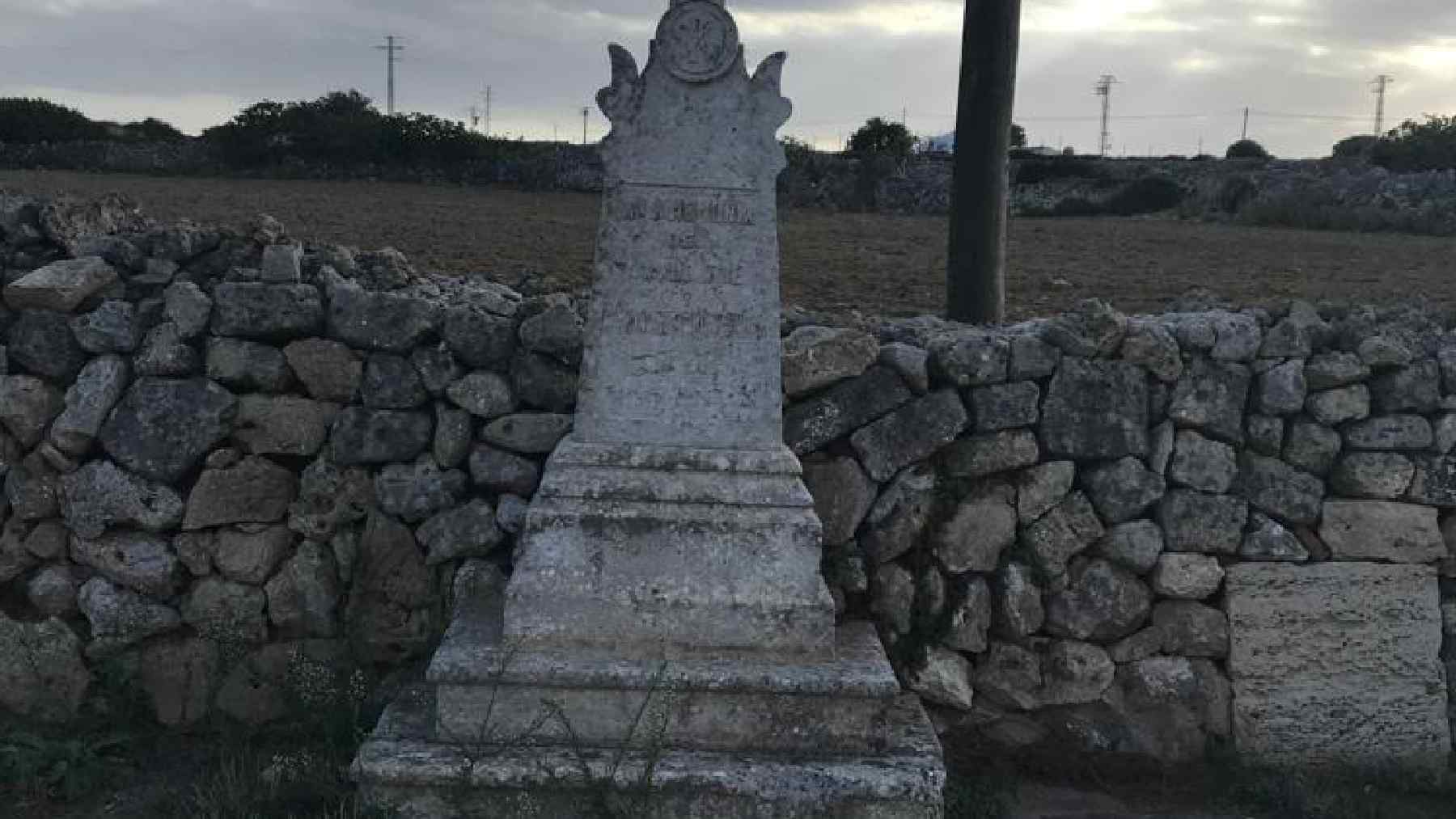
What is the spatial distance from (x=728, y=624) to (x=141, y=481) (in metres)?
2.40

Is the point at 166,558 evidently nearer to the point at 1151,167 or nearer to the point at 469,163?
the point at 469,163

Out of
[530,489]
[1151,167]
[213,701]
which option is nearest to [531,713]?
[530,489]

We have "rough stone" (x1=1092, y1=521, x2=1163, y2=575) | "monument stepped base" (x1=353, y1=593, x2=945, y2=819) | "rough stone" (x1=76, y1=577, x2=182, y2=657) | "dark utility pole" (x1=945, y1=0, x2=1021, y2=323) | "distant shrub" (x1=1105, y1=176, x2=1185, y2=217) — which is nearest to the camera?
"monument stepped base" (x1=353, y1=593, x2=945, y2=819)

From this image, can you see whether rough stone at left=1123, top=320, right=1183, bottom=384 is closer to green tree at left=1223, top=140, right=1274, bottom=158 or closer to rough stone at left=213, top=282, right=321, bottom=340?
rough stone at left=213, top=282, right=321, bottom=340

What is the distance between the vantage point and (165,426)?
196 inches

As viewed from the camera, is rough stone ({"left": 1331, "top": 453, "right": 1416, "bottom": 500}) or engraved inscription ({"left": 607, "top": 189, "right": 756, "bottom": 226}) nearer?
engraved inscription ({"left": 607, "top": 189, "right": 756, "bottom": 226})

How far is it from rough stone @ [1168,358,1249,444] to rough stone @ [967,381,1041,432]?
1.92ft

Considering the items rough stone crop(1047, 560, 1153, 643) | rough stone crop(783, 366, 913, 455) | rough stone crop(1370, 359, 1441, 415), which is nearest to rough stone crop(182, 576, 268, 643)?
rough stone crop(783, 366, 913, 455)

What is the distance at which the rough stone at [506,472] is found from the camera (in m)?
4.98

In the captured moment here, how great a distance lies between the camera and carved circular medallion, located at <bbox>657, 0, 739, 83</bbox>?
407 cm

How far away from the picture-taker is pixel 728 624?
13.4 ft

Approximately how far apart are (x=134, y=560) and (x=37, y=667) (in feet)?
1.74

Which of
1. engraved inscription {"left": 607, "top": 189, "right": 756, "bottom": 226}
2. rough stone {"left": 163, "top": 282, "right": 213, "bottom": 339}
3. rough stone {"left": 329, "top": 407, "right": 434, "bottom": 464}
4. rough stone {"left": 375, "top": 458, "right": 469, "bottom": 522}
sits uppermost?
engraved inscription {"left": 607, "top": 189, "right": 756, "bottom": 226}

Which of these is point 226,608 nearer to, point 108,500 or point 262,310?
point 108,500
